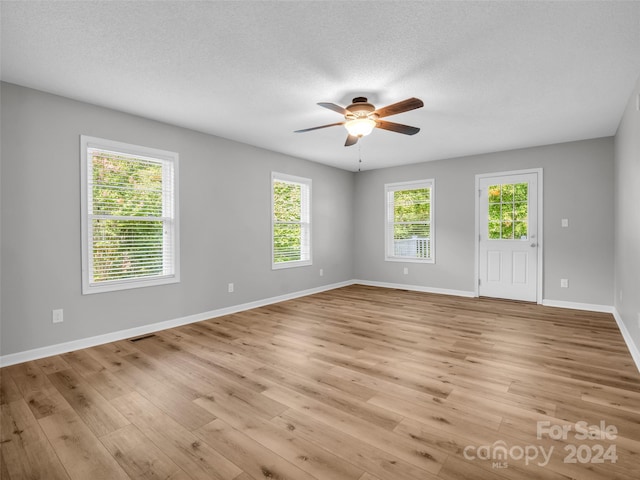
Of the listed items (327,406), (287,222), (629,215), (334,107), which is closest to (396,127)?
(334,107)

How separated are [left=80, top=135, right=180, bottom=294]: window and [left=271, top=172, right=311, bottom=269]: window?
5.97ft

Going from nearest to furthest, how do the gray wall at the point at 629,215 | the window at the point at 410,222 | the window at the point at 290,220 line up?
the gray wall at the point at 629,215
the window at the point at 290,220
the window at the point at 410,222

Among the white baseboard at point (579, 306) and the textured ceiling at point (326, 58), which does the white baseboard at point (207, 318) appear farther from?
the textured ceiling at point (326, 58)

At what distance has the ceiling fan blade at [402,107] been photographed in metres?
2.84

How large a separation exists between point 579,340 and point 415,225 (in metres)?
3.57

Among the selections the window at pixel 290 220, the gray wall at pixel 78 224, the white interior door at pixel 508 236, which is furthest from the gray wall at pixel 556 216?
the gray wall at pixel 78 224

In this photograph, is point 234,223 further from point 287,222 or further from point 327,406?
point 327,406

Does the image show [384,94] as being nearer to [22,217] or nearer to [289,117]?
[289,117]

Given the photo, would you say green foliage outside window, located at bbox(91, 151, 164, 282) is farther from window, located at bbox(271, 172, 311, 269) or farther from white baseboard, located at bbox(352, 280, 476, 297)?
white baseboard, located at bbox(352, 280, 476, 297)

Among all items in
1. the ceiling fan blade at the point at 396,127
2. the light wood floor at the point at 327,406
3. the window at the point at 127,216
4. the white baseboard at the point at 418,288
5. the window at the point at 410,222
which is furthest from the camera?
the window at the point at 410,222

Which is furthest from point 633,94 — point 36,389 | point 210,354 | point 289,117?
point 36,389

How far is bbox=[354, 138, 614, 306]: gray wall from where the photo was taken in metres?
4.84

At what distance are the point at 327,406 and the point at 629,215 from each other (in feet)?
11.6

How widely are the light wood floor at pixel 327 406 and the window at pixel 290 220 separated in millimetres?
2114
